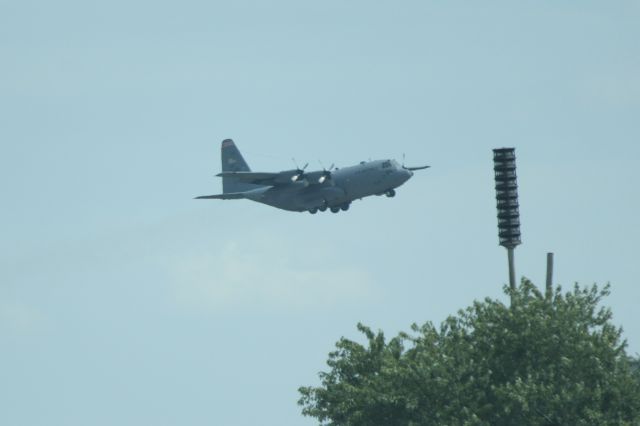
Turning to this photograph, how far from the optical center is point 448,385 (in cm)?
8812

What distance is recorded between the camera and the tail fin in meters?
146

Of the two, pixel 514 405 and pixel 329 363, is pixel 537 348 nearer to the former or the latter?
pixel 514 405

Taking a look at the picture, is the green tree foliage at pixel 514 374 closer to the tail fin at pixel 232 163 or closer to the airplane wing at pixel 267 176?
the airplane wing at pixel 267 176

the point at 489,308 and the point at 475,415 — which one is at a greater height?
the point at 489,308

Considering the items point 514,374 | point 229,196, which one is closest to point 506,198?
point 514,374

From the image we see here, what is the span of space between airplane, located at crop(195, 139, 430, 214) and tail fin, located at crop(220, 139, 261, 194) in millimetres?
9941

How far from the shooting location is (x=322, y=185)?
128500 mm

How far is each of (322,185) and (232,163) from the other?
21.9m

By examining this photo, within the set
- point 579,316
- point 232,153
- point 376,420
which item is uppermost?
point 232,153

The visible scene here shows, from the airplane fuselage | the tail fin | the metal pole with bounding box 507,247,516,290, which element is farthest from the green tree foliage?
the tail fin

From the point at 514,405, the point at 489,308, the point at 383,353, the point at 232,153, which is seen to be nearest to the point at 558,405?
the point at 514,405

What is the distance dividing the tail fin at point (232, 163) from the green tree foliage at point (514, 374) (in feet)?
172

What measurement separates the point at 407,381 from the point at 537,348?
309 inches

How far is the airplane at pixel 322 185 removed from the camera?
126125mm
